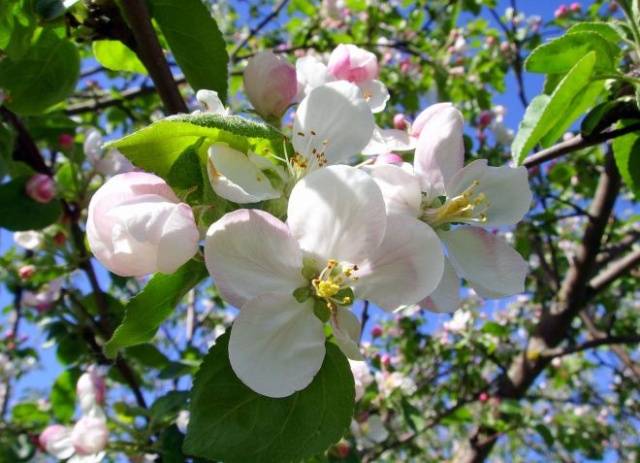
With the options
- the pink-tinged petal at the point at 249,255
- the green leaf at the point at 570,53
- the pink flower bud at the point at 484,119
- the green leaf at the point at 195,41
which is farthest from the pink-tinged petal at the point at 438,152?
the pink flower bud at the point at 484,119

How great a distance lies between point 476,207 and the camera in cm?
81

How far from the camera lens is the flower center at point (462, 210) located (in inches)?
29.3

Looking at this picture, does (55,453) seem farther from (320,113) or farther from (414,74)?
(414,74)

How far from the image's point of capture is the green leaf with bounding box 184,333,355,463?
2.12 ft

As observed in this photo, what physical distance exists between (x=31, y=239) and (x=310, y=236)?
1.66 meters

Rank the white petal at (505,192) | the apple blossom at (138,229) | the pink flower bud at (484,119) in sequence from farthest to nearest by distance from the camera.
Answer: the pink flower bud at (484,119), the white petal at (505,192), the apple blossom at (138,229)

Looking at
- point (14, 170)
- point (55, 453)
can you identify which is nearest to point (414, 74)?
point (14, 170)

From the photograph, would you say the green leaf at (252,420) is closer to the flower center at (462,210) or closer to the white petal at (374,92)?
the flower center at (462,210)

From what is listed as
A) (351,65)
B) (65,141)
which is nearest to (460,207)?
(351,65)

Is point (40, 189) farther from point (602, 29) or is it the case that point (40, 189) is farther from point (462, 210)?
point (602, 29)

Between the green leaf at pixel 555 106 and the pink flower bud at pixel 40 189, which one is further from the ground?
the green leaf at pixel 555 106

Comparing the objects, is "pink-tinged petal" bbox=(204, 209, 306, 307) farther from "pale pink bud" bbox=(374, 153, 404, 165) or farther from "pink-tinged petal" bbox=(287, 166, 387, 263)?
"pale pink bud" bbox=(374, 153, 404, 165)

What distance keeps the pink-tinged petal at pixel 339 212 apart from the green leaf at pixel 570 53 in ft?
1.68

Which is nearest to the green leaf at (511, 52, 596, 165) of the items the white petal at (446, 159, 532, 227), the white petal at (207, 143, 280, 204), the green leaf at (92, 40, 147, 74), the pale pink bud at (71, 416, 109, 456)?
the white petal at (446, 159, 532, 227)
